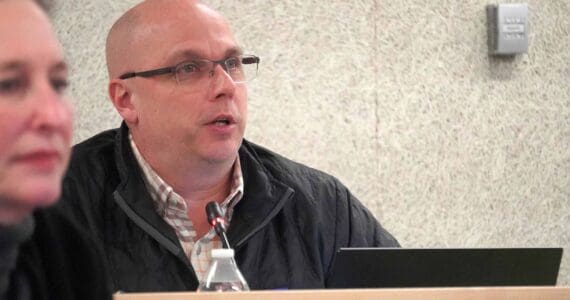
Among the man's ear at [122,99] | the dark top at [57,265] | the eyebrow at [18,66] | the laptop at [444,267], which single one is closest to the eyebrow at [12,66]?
the eyebrow at [18,66]

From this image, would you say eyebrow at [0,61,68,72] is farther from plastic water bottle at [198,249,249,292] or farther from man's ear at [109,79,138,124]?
man's ear at [109,79,138,124]

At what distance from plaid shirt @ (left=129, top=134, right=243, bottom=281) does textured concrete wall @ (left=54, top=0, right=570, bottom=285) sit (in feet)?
1.92

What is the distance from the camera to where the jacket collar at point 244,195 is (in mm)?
2195

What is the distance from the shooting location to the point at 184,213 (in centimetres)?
225

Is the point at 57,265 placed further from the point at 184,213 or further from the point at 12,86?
the point at 184,213

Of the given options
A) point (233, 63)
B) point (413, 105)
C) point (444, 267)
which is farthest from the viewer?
point (413, 105)

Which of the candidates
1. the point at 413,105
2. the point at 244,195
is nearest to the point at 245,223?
the point at 244,195

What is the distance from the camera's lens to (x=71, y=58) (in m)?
2.78

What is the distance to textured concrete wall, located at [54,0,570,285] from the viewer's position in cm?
289

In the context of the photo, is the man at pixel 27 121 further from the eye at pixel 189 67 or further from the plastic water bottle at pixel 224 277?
the eye at pixel 189 67

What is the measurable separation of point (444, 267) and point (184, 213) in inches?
29.5

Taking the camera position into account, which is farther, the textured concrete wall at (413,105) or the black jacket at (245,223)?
the textured concrete wall at (413,105)

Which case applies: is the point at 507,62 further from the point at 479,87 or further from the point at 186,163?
the point at 186,163

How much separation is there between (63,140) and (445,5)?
92.2 inches
